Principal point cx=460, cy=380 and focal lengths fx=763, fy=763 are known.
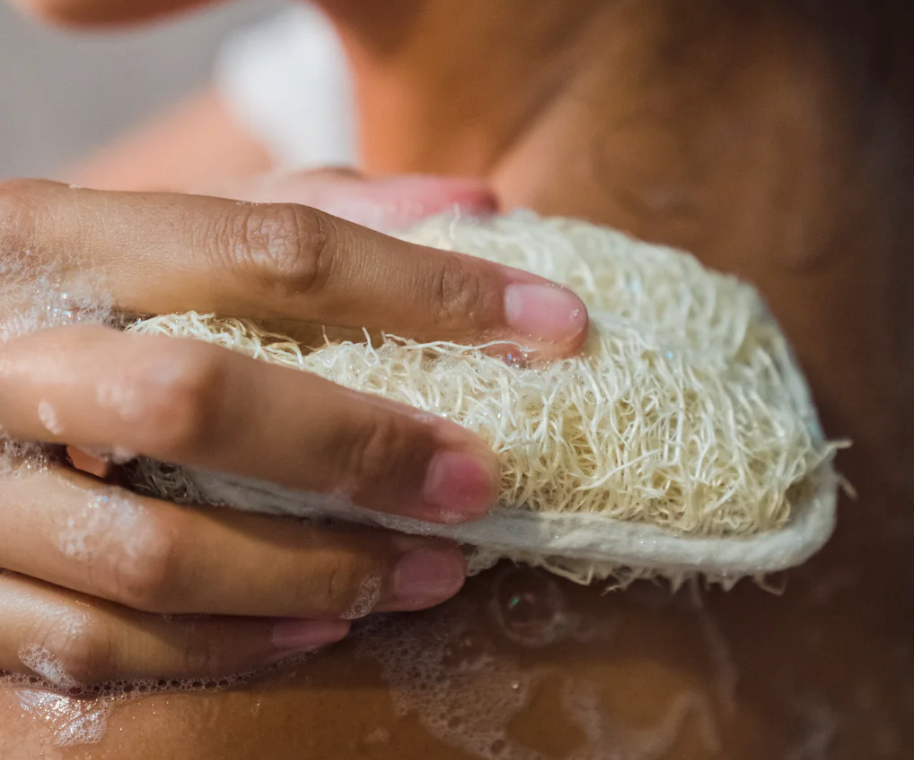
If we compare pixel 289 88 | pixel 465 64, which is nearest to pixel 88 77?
pixel 289 88

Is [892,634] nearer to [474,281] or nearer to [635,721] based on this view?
[635,721]

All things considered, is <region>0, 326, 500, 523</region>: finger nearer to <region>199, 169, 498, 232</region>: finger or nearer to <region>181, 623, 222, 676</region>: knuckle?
<region>181, 623, 222, 676</region>: knuckle

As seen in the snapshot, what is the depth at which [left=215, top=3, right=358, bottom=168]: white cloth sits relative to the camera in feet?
3.30

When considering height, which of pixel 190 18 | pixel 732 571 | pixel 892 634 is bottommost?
pixel 892 634

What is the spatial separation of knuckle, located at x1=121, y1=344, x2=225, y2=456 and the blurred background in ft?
2.54

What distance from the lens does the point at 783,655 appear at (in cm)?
53

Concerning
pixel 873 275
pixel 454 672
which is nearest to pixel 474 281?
pixel 454 672

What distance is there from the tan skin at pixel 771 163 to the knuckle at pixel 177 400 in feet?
1.29

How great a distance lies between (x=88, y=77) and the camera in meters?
1.06

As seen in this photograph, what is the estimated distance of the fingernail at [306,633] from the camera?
40 cm

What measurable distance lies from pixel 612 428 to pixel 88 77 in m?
0.99

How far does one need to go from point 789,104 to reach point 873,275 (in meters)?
0.17

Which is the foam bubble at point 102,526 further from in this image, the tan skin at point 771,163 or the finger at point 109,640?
the tan skin at point 771,163

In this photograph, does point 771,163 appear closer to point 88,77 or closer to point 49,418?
point 49,418
